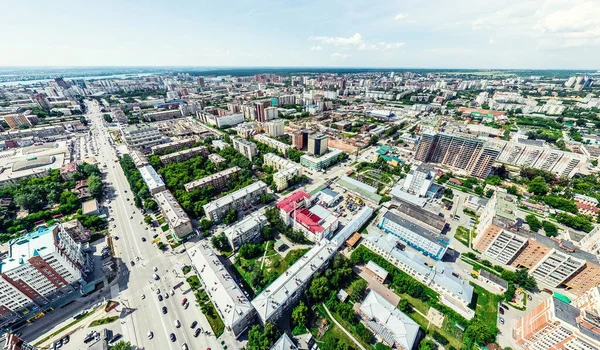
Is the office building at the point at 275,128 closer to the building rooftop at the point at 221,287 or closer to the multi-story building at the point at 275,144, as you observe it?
the multi-story building at the point at 275,144

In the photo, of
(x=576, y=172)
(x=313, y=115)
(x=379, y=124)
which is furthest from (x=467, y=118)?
(x=313, y=115)

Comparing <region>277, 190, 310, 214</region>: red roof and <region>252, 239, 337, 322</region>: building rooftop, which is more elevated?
<region>277, 190, 310, 214</region>: red roof

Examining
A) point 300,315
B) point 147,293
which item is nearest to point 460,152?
point 300,315

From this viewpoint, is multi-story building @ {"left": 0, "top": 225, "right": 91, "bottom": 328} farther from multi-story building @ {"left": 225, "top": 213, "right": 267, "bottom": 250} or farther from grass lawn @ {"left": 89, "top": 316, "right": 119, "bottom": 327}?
multi-story building @ {"left": 225, "top": 213, "right": 267, "bottom": 250}

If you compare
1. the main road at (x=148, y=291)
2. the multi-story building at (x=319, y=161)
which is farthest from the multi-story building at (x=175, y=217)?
the multi-story building at (x=319, y=161)

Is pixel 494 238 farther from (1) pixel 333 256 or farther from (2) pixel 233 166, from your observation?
(2) pixel 233 166

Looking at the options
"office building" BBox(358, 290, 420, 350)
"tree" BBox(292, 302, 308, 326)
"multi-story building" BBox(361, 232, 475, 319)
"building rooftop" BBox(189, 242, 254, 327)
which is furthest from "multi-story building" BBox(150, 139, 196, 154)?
"office building" BBox(358, 290, 420, 350)
